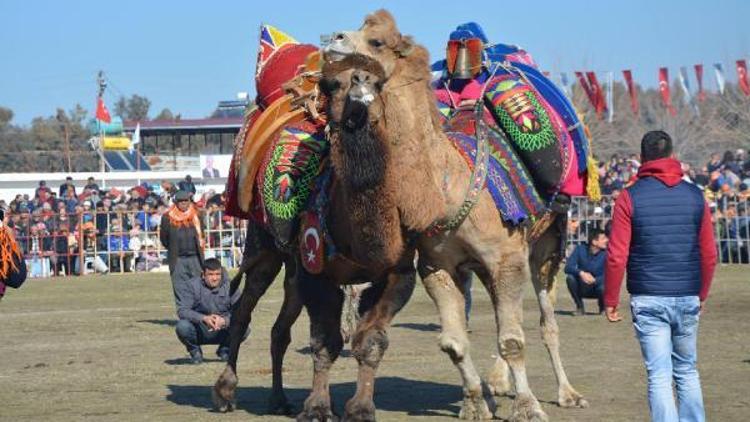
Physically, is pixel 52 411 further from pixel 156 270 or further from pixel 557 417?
pixel 156 270

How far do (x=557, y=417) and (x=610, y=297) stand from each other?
6.99 feet

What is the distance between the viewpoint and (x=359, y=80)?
28.2 feet

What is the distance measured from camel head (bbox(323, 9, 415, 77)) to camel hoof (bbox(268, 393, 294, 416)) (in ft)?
9.86

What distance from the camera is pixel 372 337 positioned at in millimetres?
9805

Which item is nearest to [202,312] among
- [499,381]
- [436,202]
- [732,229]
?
[499,381]

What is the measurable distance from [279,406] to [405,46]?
10.3 ft

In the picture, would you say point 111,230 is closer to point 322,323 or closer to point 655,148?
point 322,323

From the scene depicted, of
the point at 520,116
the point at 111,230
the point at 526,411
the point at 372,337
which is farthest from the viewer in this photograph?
the point at 111,230

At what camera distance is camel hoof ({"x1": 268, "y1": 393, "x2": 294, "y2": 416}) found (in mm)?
10703

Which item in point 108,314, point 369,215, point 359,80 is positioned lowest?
point 108,314

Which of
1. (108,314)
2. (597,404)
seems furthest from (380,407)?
(108,314)

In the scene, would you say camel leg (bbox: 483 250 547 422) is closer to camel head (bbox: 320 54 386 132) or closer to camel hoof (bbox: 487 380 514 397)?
camel hoof (bbox: 487 380 514 397)

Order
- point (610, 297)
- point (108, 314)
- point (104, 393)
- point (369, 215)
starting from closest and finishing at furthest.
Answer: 1. point (610, 297)
2. point (369, 215)
3. point (104, 393)
4. point (108, 314)

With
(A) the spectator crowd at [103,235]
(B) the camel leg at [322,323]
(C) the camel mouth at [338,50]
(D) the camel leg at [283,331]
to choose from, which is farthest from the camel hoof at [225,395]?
(A) the spectator crowd at [103,235]
